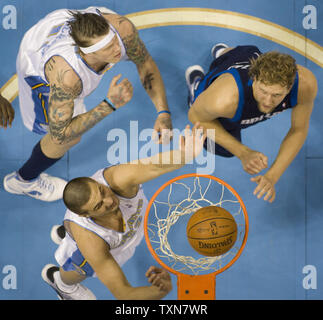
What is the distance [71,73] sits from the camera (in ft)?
9.59


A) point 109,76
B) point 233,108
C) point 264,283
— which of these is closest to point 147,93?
point 109,76

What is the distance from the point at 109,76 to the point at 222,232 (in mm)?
1856

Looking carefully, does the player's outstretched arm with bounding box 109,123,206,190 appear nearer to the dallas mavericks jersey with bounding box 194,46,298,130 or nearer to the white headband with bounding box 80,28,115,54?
the dallas mavericks jersey with bounding box 194,46,298,130

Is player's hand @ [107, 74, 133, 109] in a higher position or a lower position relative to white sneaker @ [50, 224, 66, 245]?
higher

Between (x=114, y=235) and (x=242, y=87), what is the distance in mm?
1448

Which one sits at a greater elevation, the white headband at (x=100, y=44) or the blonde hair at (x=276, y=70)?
the white headband at (x=100, y=44)

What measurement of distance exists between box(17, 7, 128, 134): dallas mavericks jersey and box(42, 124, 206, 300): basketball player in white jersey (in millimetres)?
712

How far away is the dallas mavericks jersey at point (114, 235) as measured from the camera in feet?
10.2

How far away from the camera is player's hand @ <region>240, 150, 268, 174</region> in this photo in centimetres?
279

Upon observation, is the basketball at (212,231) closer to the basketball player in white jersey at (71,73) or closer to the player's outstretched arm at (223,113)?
the player's outstretched arm at (223,113)

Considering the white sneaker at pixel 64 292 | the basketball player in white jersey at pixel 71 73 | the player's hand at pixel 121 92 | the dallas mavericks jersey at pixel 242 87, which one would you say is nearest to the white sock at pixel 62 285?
the white sneaker at pixel 64 292

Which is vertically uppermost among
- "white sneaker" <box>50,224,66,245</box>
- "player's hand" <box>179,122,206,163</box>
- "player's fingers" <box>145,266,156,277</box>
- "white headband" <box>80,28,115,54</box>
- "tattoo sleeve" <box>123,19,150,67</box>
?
"tattoo sleeve" <box>123,19,150,67</box>

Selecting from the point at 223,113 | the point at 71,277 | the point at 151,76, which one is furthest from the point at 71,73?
the point at 71,277

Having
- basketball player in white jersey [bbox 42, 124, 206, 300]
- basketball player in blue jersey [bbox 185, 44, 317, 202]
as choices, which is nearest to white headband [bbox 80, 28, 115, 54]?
basketball player in blue jersey [bbox 185, 44, 317, 202]
